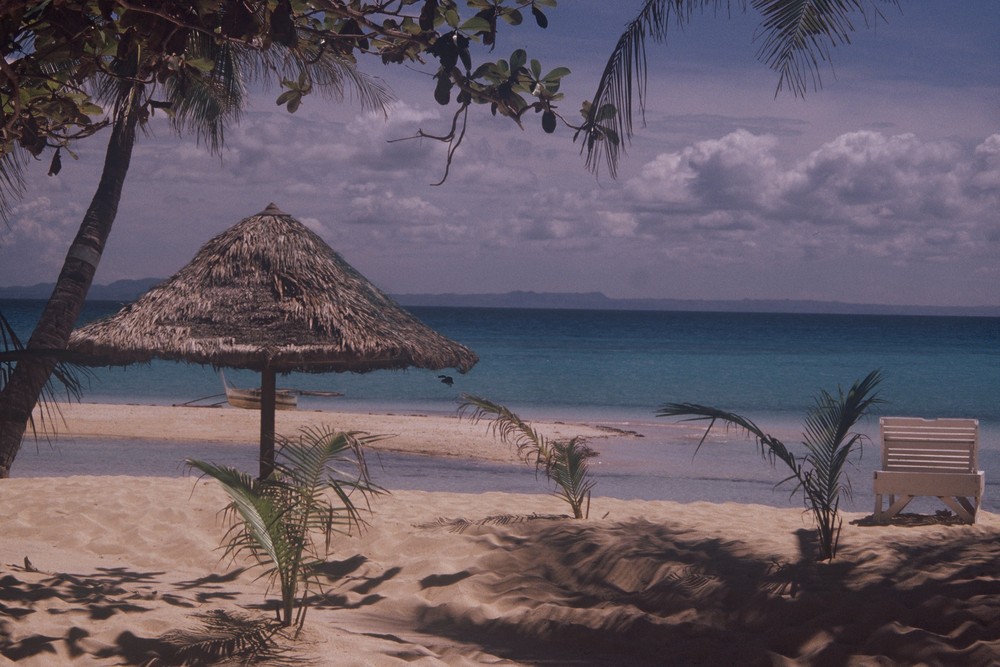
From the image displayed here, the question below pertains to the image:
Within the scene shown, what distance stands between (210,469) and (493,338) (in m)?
52.2

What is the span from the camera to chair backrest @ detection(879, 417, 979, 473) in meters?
7.19

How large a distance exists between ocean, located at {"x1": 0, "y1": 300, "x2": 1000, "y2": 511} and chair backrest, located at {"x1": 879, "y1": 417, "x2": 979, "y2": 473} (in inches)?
68.2

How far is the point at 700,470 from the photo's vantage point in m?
11.7

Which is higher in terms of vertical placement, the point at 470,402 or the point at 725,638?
the point at 470,402

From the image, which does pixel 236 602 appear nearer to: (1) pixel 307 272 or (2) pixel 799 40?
(1) pixel 307 272

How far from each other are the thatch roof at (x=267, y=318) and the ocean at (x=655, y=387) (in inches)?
36.6

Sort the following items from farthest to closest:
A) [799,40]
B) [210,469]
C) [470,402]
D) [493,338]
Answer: [493,338] < [470,402] < [799,40] < [210,469]

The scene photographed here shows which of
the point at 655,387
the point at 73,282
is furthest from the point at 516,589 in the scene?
the point at 655,387

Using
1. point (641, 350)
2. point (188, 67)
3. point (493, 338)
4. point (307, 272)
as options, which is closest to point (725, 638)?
point (188, 67)

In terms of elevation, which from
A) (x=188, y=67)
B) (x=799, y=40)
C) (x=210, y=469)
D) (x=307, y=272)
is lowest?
(x=210, y=469)

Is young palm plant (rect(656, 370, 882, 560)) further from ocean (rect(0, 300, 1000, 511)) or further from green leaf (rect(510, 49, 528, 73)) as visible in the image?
green leaf (rect(510, 49, 528, 73))

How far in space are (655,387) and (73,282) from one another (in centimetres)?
2462

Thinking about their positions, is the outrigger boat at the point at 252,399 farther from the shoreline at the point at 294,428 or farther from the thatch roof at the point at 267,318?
the thatch roof at the point at 267,318

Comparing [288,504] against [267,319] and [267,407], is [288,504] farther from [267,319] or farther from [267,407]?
[267,407]
